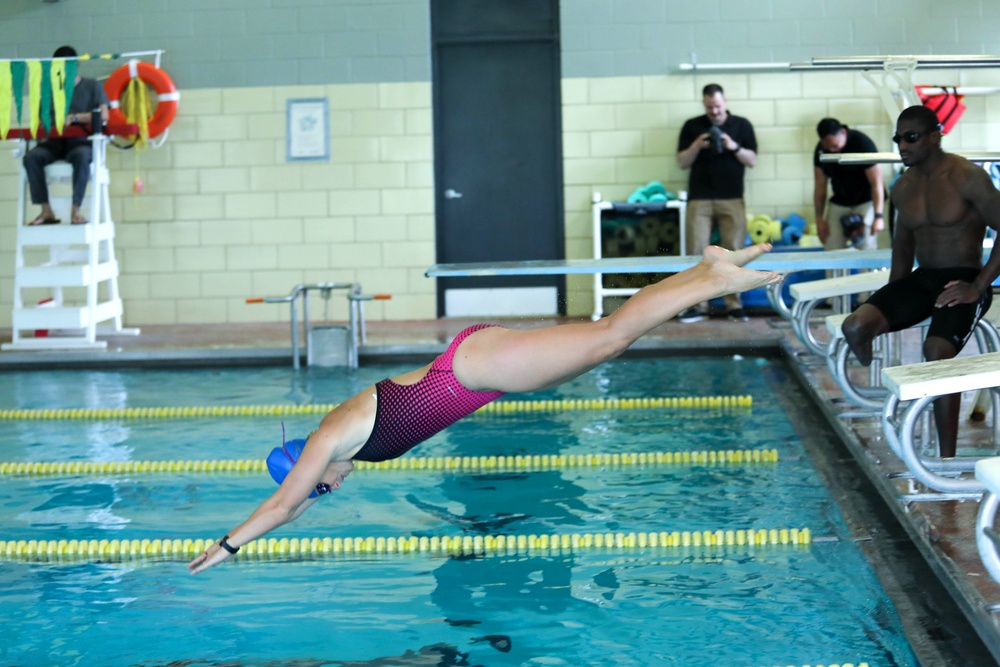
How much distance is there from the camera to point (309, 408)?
7.74 metres

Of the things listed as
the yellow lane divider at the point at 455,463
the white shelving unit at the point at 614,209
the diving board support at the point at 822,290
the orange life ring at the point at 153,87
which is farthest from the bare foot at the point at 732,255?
the orange life ring at the point at 153,87

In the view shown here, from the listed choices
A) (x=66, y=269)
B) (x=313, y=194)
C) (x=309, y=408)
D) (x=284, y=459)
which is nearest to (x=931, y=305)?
(x=284, y=459)

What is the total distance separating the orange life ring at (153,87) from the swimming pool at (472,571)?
490cm

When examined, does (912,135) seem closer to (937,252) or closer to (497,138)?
(937,252)

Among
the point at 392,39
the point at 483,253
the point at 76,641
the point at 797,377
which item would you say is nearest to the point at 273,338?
the point at 483,253

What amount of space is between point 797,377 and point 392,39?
5624 millimetres

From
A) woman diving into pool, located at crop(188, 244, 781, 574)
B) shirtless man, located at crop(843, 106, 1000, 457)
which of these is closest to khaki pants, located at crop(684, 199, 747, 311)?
shirtless man, located at crop(843, 106, 1000, 457)

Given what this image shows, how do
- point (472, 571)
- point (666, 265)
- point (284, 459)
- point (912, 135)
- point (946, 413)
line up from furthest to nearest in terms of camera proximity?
point (666, 265) < point (912, 135) < point (946, 413) < point (472, 571) < point (284, 459)

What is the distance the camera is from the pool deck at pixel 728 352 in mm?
4051

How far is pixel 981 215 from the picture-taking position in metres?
5.04

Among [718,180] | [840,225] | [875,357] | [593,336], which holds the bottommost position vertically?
[875,357]

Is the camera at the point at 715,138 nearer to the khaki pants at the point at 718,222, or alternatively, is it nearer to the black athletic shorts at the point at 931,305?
the khaki pants at the point at 718,222

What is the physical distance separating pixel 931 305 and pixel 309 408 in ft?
13.5

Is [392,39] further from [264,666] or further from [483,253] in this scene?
[264,666]
